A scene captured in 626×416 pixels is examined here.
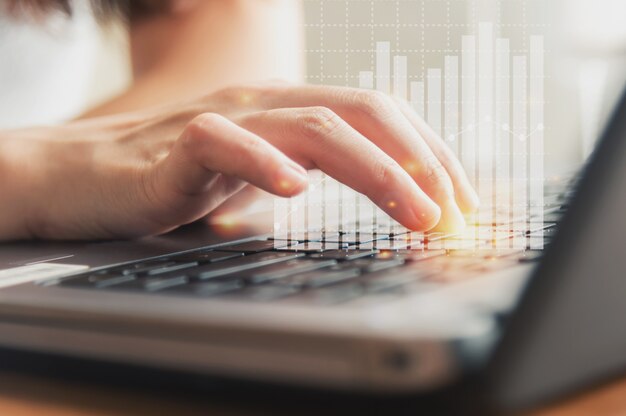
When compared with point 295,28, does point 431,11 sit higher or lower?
higher

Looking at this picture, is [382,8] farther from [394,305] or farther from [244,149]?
[394,305]

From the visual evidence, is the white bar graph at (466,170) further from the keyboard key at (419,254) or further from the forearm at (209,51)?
the forearm at (209,51)

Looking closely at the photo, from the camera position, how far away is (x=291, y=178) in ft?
1.46

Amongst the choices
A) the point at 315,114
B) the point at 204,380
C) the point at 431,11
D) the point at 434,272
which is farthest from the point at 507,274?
the point at 431,11

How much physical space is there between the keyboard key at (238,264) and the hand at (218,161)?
0.04m

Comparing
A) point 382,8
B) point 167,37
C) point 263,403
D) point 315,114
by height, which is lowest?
point 263,403

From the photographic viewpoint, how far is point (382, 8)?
80.8 inches

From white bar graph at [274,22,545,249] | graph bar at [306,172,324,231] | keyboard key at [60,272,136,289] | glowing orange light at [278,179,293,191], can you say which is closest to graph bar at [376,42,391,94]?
white bar graph at [274,22,545,249]

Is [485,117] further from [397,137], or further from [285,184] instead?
[285,184]

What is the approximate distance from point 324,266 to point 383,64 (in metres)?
0.60

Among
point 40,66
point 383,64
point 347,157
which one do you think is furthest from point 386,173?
point 40,66

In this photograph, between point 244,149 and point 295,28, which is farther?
point 295,28

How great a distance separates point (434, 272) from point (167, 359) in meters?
0.13

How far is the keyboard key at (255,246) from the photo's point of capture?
472mm
